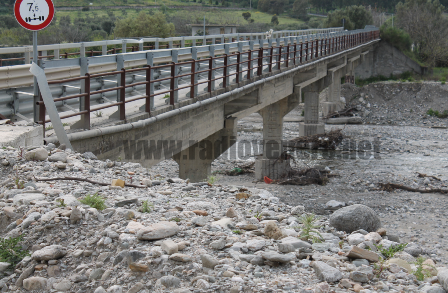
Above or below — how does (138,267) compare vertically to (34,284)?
above

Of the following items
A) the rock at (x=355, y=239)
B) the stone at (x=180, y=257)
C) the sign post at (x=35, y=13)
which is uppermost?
the sign post at (x=35, y=13)

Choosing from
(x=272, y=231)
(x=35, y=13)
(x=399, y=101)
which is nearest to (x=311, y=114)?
(x=399, y=101)

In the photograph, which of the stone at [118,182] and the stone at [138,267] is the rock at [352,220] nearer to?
the stone at [118,182]

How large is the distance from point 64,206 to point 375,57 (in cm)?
6677

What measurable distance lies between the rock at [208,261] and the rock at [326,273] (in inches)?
36.8

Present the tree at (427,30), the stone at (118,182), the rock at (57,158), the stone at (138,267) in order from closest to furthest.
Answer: the stone at (138,267) < the stone at (118,182) < the rock at (57,158) < the tree at (427,30)

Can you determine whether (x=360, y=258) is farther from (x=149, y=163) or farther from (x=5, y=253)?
(x=149, y=163)

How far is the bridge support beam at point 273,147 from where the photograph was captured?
2262cm

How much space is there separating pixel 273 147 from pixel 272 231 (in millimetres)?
20193

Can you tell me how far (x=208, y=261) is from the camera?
4676 mm

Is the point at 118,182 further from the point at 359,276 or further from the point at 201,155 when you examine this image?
the point at 201,155

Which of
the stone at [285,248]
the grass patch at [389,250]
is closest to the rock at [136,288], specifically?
the stone at [285,248]

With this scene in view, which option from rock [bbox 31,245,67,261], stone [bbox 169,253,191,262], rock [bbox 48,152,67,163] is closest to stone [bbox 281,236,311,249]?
stone [bbox 169,253,191,262]

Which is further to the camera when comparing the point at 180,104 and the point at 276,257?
the point at 180,104
